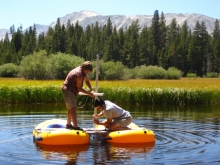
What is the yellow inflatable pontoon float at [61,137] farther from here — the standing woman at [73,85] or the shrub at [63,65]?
the shrub at [63,65]

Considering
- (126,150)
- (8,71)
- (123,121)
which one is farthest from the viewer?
(8,71)

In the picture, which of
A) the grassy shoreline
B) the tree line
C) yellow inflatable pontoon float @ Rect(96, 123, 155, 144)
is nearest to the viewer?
yellow inflatable pontoon float @ Rect(96, 123, 155, 144)

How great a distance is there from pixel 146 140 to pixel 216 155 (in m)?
2.20

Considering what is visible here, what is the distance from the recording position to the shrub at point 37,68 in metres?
61.3

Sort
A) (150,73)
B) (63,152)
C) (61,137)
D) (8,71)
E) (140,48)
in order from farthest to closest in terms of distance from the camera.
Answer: (140,48)
(8,71)
(150,73)
(61,137)
(63,152)

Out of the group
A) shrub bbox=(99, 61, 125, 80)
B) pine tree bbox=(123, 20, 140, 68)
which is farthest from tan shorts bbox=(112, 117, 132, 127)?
pine tree bbox=(123, 20, 140, 68)

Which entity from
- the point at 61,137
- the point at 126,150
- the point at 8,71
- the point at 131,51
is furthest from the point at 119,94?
the point at 131,51

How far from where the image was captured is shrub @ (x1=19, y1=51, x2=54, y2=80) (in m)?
61.3

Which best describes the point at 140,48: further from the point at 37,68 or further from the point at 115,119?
the point at 115,119

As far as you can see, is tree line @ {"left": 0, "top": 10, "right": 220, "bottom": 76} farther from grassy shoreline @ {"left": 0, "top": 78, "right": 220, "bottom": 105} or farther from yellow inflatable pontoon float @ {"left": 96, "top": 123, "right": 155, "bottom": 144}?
yellow inflatable pontoon float @ {"left": 96, "top": 123, "right": 155, "bottom": 144}

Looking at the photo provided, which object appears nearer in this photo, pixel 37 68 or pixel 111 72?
pixel 37 68

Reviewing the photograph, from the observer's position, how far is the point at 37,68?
61.7 meters

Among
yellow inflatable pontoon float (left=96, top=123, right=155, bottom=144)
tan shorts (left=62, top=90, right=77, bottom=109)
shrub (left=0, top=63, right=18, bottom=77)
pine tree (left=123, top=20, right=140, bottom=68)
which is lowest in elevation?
yellow inflatable pontoon float (left=96, top=123, right=155, bottom=144)

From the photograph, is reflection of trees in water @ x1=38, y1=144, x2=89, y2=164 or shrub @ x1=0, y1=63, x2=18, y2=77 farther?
shrub @ x1=0, y1=63, x2=18, y2=77
